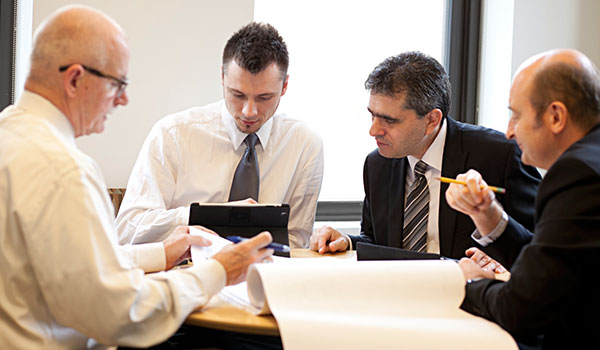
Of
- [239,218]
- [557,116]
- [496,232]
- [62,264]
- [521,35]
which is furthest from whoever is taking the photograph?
[521,35]

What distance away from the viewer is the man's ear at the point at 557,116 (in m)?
1.78

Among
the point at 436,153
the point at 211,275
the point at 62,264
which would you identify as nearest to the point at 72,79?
the point at 62,264

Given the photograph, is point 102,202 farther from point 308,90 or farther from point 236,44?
point 308,90

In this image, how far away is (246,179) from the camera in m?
3.00

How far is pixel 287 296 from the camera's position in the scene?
5.64 feet

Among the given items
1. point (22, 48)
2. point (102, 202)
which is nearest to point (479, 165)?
point (102, 202)

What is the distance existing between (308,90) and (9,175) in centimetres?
277

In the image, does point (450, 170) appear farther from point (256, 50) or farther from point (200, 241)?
point (200, 241)

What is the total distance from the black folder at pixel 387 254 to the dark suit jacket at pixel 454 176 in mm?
432

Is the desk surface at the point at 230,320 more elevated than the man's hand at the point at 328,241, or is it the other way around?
the desk surface at the point at 230,320

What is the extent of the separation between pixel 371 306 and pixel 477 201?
1.67 feet

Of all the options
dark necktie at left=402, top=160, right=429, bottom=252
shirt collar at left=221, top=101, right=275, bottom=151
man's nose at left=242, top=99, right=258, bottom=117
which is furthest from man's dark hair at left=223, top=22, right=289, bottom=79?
dark necktie at left=402, top=160, right=429, bottom=252

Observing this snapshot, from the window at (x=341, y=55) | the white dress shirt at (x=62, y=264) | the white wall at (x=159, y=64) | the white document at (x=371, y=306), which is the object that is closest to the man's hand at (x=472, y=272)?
the white document at (x=371, y=306)

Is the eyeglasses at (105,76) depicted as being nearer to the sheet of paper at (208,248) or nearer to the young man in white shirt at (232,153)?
the sheet of paper at (208,248)
